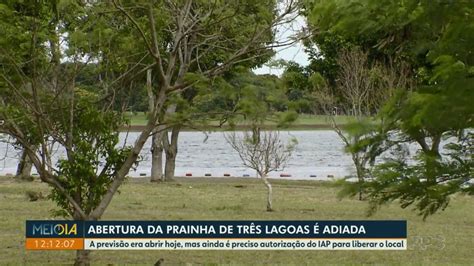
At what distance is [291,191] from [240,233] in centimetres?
1459

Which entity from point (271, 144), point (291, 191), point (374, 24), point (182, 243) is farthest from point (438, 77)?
point (291, 191)

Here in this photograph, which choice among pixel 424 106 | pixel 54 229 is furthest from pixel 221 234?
pixel 424 106

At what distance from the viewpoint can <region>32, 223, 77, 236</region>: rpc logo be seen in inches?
436

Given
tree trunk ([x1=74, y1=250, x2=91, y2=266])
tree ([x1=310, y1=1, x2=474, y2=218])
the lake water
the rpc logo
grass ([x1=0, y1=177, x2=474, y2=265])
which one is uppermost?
tree ([x1=310, y1=1, x2=474, y2=218])

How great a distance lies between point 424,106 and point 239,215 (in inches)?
452

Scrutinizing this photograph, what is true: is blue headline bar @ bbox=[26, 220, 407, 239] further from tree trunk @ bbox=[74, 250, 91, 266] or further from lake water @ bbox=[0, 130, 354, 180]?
lake water @ bbox=[0, 130, 354, 180]

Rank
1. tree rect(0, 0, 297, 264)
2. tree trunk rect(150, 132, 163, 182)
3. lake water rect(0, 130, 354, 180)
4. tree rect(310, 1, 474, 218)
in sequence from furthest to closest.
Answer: lake water rect(0, 130, 354, 180), tree trunk rect(150, 132, 163, 182), tree rect(0, 0, 297, 264), tree rect(310, 1, 474, 218)

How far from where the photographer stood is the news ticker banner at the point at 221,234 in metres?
10.8

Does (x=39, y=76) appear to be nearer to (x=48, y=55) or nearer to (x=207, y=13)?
(x=48, y=55)

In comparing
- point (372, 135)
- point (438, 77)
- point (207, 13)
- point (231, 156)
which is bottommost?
point (231, 156)


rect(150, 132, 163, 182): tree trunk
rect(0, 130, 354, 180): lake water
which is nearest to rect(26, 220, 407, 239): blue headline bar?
rect(150, 132, 163, 182): tree trunk

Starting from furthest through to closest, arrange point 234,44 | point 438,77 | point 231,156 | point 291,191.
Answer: point 231,156 < point 291,191 < point 234,44 < point 438,77

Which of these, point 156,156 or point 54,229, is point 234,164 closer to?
point 156,156

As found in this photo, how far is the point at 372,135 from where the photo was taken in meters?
7.05
